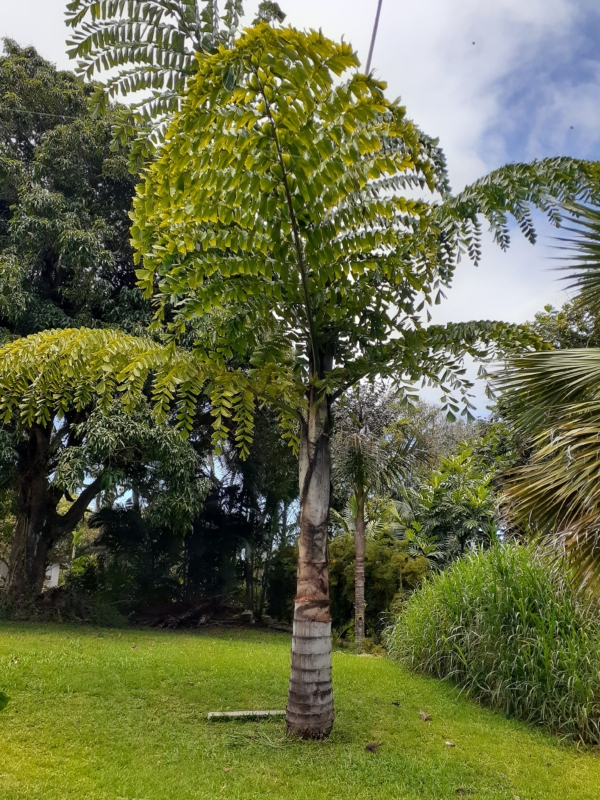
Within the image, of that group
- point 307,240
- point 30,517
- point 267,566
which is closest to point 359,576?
point 267,566

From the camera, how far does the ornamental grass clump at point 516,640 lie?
5.36 metres

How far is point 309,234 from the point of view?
4273 millimetres

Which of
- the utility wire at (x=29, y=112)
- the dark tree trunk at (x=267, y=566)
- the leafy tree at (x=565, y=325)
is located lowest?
the dark tree trunk at (x=267, y=566)

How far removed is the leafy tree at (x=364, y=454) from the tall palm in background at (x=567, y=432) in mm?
5303

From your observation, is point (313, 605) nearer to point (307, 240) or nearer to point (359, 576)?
point (307, 240)

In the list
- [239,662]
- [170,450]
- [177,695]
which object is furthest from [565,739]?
[170,450]

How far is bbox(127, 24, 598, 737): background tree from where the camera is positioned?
3531 millimetres

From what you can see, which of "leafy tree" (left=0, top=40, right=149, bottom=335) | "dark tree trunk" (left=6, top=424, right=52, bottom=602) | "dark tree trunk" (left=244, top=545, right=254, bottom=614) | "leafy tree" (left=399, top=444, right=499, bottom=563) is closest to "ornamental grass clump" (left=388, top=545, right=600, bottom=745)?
"leafy tree" (left=399, top=444, right=499, bottom=563)

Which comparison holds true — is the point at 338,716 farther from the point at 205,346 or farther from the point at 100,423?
the point at 100,423

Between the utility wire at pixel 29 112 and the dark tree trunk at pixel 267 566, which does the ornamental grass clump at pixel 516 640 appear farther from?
the utility wire at pixel 29 112

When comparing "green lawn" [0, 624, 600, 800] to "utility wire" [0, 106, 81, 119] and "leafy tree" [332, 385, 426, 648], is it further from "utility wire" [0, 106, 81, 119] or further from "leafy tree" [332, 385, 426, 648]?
"utility wire" [0, 106, 81, 119]

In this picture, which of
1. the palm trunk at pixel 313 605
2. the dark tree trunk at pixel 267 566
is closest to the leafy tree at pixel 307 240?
the palm trunk at pixel 313 605

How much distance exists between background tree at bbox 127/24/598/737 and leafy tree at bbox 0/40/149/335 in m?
6.60

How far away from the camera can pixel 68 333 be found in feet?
17.0
